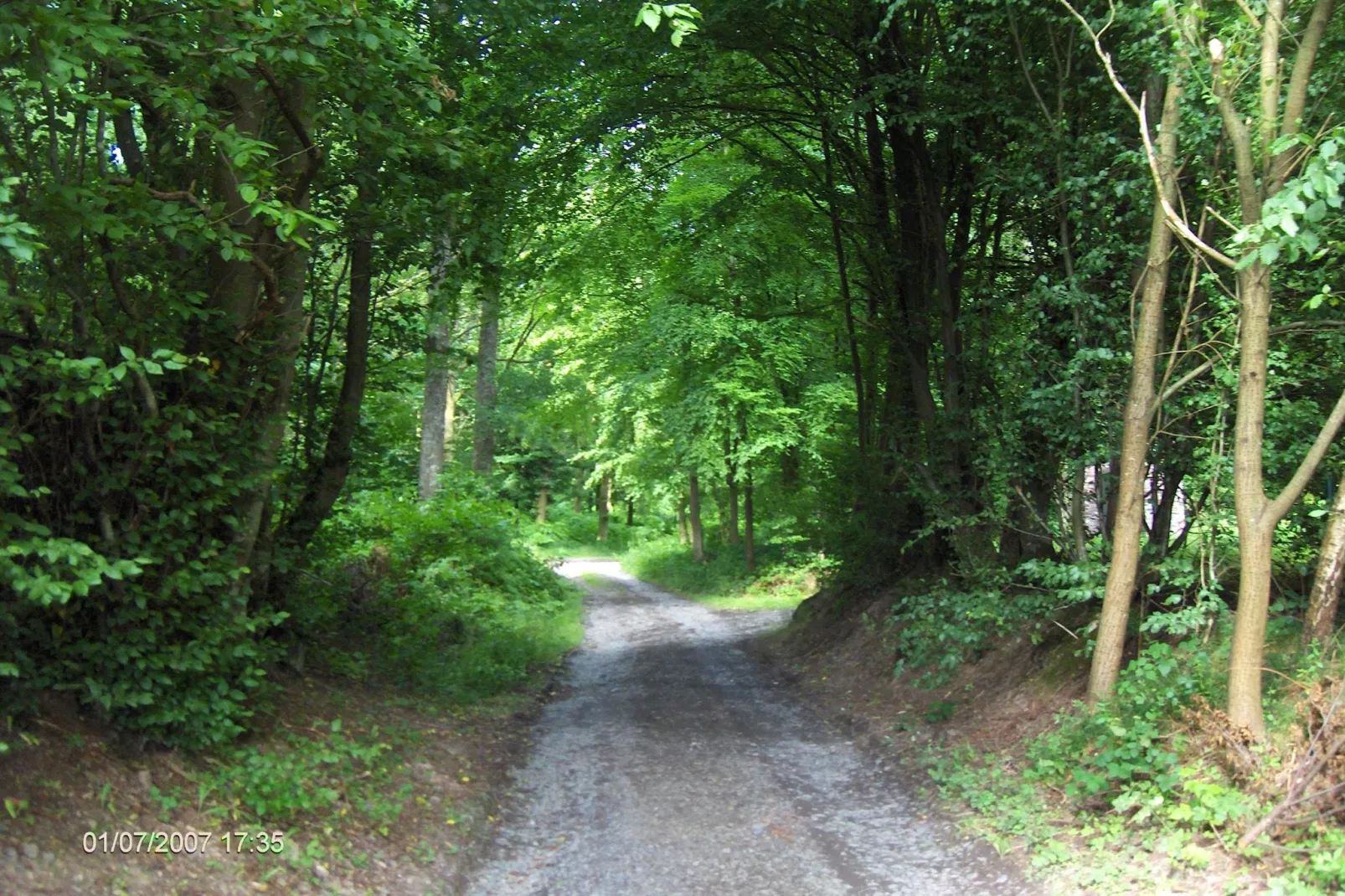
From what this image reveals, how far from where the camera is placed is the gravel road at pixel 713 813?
6.06m

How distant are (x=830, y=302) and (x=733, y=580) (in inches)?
482

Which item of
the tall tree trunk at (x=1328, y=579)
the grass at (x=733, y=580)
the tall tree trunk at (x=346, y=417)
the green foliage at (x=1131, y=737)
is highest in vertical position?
the tall tree trunk at (x=346, y=417)

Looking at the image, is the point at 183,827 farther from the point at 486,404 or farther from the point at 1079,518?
the point at 486,404

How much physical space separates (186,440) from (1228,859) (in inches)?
244

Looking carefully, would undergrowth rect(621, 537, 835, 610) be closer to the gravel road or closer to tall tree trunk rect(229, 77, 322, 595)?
the gravel road

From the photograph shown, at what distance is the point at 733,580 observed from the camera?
2698 centimetres

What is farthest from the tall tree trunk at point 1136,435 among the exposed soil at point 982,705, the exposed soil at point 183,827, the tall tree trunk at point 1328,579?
the exposed soil at point 183,827

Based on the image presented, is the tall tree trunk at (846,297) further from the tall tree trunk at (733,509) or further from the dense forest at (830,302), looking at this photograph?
the tall tree trunk at (733,509)

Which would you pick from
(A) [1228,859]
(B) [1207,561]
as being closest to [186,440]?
(A) [1228,859]

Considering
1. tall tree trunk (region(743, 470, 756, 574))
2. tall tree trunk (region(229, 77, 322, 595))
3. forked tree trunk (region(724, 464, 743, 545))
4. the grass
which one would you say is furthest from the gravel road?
forked tree trunk (region(724, 464, 743, 545))

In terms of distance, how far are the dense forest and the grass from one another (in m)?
9.22

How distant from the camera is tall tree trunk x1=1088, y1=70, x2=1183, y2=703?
7.14 m

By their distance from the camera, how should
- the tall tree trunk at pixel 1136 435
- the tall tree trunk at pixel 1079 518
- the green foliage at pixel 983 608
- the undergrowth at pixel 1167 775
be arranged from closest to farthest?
1. the undergrowth at pixel 1167 775
2. the tall tree trunk at pixel 1136 435
3. the green foliage at pixel 983 608
4. the tall tree trunk at pixel 1079 518

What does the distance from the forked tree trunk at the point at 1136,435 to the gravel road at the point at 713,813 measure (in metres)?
1.85
